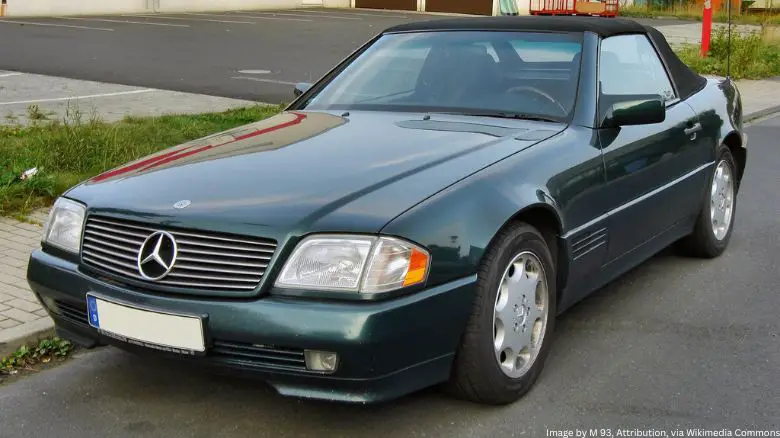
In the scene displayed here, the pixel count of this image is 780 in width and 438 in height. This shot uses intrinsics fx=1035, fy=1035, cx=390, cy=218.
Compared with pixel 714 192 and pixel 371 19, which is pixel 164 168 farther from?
pixel 371 19

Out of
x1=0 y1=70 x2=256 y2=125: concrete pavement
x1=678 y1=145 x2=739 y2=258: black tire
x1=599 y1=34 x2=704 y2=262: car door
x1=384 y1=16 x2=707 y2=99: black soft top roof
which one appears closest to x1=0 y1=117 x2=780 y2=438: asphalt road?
x1=599 y1=34 x2=704 y2=262: car door

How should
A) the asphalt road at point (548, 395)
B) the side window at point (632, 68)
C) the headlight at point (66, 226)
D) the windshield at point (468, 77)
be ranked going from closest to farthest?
the asphalt road at point (548, 395), the headlight at point (66, 226), the windshield at point (468, 77), the side window at point (632, 68)

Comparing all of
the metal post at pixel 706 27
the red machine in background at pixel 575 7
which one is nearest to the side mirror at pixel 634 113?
the metal post at pixel 706 27

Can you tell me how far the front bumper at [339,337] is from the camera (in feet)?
10.8

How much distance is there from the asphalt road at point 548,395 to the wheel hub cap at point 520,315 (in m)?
0.17

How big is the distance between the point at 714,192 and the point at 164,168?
3356 mm

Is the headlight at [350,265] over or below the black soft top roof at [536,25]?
below

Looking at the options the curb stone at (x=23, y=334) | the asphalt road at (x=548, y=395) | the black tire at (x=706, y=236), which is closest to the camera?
the asphalt road at (x=548, y=395)

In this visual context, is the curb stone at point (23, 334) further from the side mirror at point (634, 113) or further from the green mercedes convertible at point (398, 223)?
the side mirror at point (634, 113)

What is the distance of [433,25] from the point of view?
5.44m

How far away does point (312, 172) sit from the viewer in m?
3.86

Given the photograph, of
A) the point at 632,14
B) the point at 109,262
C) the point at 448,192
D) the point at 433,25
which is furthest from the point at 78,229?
the point at 632,14

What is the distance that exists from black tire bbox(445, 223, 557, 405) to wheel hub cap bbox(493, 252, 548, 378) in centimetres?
4

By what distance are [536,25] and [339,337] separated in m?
2.50
